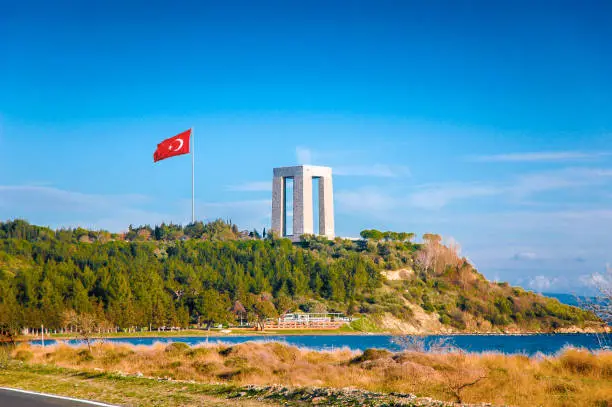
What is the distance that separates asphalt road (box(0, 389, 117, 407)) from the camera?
16.4m

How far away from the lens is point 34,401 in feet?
55.8

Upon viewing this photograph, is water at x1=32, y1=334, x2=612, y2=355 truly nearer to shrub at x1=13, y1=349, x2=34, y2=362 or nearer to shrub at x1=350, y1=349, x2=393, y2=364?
shrub at x1=13, y1=349, x2=34, y2=362

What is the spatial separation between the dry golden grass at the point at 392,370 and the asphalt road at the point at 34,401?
7.19m

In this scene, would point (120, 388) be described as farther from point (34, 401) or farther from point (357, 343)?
point (357, 343)

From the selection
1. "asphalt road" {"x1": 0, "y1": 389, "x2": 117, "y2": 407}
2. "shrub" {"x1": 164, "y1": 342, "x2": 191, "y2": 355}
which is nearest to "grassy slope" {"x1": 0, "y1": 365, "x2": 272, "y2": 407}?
"asphalt road" {"x1": 0, "y1": 389, "x2": 117, "y2": 407}

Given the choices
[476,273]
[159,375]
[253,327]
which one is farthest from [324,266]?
[159,375]

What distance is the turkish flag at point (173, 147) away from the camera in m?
73.4

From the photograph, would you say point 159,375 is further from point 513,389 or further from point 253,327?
point 253,327

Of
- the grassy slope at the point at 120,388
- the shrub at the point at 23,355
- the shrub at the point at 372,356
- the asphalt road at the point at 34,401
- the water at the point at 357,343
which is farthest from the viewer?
the water at the point at 357,343

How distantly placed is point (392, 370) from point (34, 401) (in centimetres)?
1115

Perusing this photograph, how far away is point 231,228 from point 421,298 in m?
51.1

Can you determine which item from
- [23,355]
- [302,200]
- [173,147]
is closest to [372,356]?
[23,355]

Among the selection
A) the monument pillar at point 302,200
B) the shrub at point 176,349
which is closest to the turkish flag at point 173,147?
the shrub at point 176,349

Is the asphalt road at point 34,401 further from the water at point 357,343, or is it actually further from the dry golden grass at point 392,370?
the water at point 357,343
